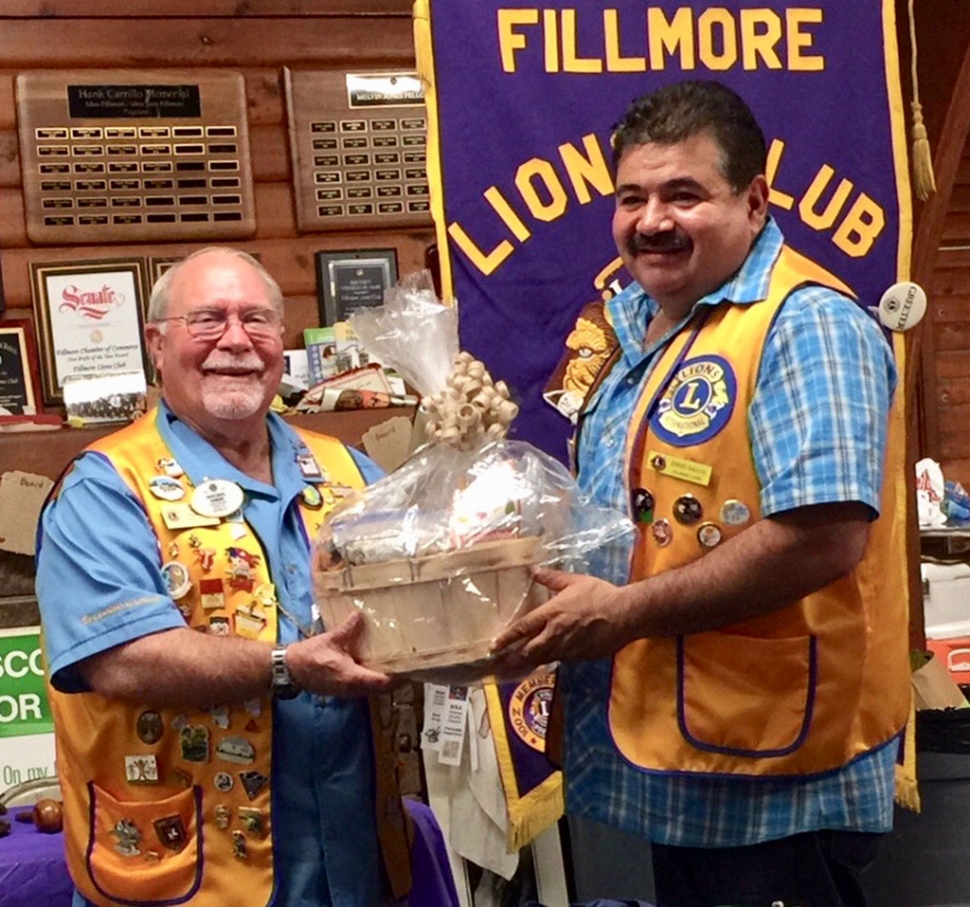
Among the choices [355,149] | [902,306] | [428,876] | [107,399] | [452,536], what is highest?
[355,149]

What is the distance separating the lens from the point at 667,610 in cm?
160

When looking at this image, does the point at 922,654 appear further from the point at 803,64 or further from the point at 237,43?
the point at 237,43

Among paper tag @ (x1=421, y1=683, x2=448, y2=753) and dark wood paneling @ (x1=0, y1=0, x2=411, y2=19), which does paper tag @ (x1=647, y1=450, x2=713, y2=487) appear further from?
dark wood paneling @ (x1=0, y1=0, x2=411, y2=19)

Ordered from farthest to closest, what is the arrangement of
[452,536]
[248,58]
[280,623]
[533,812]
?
[248,58] → [533,812] → [280,623] → [452,536]

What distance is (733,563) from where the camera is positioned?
1.58 meters

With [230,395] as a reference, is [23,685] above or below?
below

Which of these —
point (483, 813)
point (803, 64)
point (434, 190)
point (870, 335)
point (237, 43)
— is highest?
point (237, 43)

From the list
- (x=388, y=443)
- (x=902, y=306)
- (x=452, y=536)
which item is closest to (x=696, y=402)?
(x=452, y=536)

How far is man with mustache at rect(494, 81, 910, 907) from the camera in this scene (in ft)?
5.18

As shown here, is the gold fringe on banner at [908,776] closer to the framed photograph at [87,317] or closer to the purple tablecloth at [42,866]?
the purple tablecloth at [42,866]

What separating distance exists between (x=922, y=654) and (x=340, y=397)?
1.49 meters

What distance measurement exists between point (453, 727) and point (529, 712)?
158 millimetres

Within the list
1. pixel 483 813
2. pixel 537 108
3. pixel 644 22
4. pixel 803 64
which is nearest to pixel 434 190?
pixel 537 108

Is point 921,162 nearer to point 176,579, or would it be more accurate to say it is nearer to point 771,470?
point 771,470
